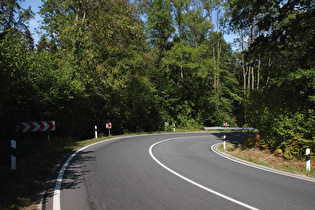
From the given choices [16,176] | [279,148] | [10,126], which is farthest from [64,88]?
[279,148]

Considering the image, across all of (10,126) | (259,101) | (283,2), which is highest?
(283,2)

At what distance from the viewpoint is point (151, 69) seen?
26.5 m

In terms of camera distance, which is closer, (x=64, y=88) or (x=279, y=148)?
(x=279, y=148)

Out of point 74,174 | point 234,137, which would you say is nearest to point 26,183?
point 74,174

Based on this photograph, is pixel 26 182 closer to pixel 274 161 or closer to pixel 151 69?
pixel 274 161

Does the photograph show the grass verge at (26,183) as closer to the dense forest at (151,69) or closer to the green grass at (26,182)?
the green grass at (26,182)

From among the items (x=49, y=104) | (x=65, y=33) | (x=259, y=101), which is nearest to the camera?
(x=259, y=101)

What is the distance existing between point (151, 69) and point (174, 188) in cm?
2162

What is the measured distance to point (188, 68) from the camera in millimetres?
32438

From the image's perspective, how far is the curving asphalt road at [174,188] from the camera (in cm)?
488

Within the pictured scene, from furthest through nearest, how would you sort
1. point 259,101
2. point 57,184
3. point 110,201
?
point 259,101
point 57,184
point 110,201

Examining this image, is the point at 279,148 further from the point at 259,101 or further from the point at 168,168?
the point at 168,168

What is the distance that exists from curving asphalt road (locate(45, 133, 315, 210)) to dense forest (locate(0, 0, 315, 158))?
386cm

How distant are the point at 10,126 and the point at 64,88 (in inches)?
167
